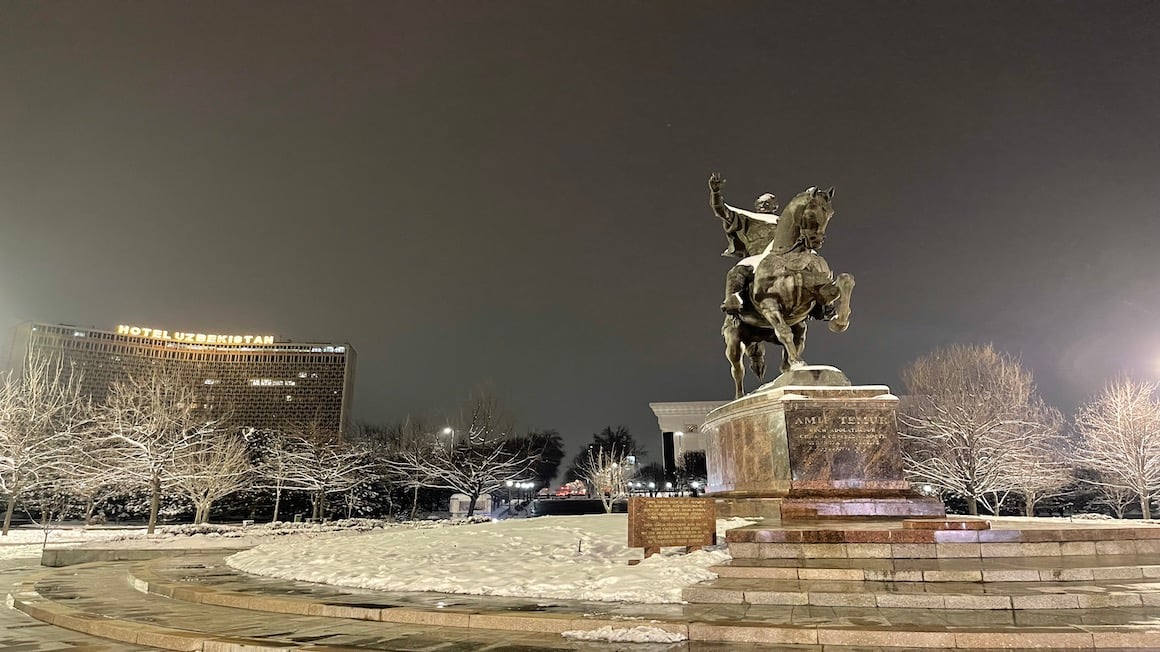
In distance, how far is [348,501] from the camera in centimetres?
3922

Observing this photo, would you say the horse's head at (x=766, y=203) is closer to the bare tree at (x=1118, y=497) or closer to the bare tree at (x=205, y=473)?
the bare tree at (x=205, y=473)

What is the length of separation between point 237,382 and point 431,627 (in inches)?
4879

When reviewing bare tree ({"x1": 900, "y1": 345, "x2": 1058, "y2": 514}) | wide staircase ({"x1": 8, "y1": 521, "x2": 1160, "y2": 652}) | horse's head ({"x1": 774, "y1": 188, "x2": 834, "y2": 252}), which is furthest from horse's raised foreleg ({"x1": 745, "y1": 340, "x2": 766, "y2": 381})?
bare tree ({"x1": 900, "y1": 345, "x2": 1058, "y2": 514})

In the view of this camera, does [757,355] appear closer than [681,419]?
Yes

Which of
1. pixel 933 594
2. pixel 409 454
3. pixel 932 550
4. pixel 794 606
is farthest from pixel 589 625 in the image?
pixel 409 454

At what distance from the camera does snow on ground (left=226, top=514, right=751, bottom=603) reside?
7.42m

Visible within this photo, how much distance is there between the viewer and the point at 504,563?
927 centimetres

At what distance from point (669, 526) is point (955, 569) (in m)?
3.36

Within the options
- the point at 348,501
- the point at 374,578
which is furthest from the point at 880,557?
the point at 348,501

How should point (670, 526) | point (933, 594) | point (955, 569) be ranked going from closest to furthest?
point (933, 594) → point (955, 569) → point (670, 526)

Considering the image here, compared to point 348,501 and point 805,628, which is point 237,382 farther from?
point 805,628

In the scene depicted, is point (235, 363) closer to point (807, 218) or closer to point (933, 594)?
point (807, 218)

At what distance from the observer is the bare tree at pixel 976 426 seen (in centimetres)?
3084

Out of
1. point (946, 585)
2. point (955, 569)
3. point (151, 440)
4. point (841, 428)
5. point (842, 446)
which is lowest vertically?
point (946, 585)
